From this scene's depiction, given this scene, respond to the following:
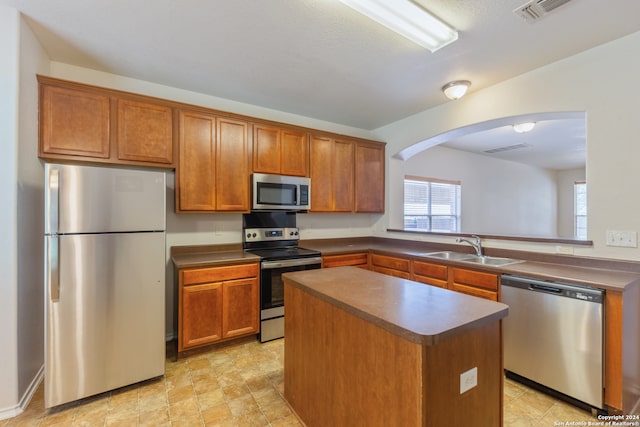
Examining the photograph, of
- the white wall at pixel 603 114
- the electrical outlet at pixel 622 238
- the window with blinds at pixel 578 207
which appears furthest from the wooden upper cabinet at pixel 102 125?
the window with blinds at pixel 578 207

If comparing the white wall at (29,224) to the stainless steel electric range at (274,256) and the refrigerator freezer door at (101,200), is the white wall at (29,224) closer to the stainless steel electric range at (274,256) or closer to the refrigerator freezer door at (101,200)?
the refrigerator freezer door at (101,200)

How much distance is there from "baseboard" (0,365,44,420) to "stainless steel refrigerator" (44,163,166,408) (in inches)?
8.9

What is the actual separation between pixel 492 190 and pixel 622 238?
14.8ft

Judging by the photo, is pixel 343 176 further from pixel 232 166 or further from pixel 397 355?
pixel 397 355

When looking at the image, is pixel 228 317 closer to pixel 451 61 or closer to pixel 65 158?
pixel 65 158

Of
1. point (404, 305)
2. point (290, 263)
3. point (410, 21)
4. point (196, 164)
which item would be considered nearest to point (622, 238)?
point (404, 305)

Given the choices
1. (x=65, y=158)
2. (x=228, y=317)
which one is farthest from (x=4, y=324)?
(x=228, y=317)

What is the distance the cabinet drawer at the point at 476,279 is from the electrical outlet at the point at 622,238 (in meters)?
0.86

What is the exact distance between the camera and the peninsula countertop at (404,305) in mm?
1095

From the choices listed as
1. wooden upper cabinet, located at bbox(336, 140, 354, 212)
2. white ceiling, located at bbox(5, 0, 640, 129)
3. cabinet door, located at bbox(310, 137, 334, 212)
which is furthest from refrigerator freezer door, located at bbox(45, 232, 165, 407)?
wooden upper cabinet, located at bbox(336, 140, 354, 212)

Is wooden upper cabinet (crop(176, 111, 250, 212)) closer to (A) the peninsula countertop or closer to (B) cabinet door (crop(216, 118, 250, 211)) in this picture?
(B) cabinet door (crop(216, 118, 250, 211))

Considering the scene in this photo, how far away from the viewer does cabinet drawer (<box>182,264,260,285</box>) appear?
259cm

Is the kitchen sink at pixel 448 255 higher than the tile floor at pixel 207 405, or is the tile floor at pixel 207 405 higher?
the kitchen sink at pixel 448 255

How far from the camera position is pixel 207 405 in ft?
6.51
